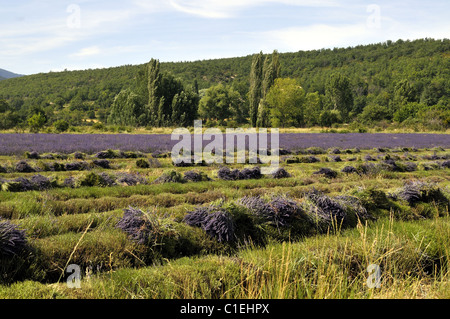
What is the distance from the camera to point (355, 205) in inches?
304

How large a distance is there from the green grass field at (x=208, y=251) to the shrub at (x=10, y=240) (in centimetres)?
10

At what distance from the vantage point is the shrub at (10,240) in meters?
4.25

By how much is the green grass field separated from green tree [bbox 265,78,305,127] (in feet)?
167

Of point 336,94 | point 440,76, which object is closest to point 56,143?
point 336,94

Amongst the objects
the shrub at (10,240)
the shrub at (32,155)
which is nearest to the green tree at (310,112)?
the shrub at (32,155)

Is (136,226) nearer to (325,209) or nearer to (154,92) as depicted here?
(325,209)

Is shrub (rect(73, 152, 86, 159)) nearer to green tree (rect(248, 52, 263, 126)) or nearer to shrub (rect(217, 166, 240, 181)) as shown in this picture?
shrub (rect(217, 166, 240, 181))

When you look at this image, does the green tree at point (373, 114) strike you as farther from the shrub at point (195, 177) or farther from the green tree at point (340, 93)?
the shrub at point (195, 177)

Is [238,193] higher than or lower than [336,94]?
lower

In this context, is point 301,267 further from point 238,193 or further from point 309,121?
point 309,121

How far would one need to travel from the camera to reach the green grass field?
151 inches

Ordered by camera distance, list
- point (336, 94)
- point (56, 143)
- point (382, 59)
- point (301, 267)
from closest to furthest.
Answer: point (301, 267) < point (56, 143) < point (336, 94) < point (382, 59)

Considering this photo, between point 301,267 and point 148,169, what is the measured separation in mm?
9870

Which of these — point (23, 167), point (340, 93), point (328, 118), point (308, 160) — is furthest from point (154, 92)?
point (340, 93)
